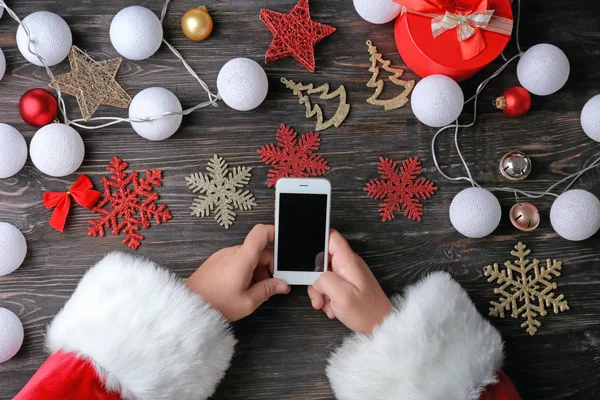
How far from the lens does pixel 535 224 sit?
108 cm

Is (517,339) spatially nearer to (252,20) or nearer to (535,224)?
(535,224)

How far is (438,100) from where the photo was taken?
3.34ft

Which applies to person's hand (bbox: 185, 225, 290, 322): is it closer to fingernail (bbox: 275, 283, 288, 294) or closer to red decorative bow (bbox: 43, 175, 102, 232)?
fingernail (bbox: 275, 283, 288, 294)

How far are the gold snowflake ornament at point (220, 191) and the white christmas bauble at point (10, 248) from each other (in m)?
0.31

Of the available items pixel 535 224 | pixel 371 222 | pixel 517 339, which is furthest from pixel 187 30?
pixel 517 339

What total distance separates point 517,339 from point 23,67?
1088mm

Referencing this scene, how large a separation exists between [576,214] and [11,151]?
1.04m

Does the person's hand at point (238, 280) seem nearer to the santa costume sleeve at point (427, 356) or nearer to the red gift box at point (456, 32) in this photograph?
the santa costume sleeve at point (427, 356)

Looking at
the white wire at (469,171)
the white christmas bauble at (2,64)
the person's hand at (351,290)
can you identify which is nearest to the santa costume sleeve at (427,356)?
the person's hand at (351,290)

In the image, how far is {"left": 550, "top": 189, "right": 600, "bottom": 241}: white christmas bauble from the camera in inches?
41.1

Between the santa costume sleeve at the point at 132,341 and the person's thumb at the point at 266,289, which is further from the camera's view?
the person's thumb at the point at 266,289

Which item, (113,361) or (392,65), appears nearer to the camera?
(113,361)

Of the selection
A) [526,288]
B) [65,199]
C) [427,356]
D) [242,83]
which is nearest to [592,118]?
[526,288]

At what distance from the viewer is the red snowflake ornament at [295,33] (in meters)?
1.08
